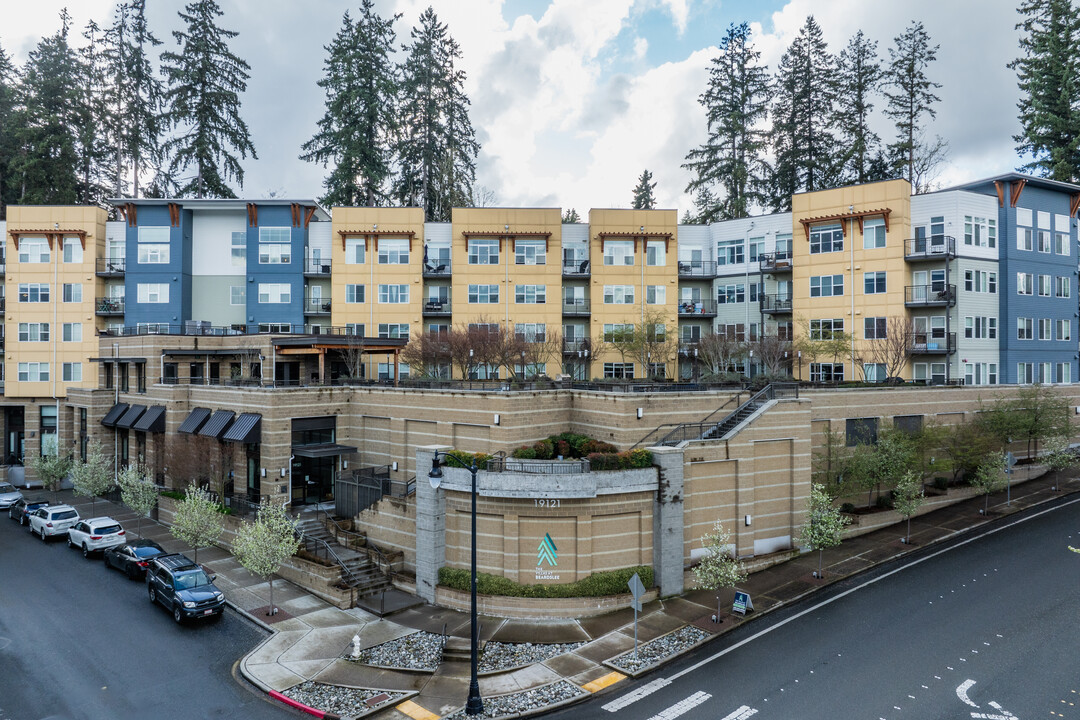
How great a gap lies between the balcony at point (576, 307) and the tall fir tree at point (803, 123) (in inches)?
969

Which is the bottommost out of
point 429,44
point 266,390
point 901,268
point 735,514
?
point 735,514

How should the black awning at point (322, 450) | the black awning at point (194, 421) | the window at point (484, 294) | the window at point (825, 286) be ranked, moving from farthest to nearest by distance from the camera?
the window at point (484, 294)
the window at point (825, 286)
the black awning at point (194, 421)
the black awning at point (322, 450)

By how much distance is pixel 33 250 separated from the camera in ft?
171

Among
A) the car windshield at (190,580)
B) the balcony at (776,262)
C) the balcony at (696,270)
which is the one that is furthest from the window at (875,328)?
the car windshield at (190,580)

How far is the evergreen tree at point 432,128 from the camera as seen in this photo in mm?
61938

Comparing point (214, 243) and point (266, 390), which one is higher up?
point (214, 243)

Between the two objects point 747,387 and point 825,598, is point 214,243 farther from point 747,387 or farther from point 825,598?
point 825,598

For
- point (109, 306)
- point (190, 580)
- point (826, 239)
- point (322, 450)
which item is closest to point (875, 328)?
point (826, 239)

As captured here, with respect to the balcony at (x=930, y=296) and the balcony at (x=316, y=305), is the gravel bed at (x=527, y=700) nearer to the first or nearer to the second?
the balcony at (x=930, y=296)

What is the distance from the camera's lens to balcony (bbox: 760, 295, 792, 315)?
48812 mm

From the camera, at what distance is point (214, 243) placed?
51875 mm

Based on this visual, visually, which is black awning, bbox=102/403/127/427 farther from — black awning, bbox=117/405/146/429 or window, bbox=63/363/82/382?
window, bbox=63/363/82/382

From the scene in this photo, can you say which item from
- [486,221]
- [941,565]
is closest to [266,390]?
[486,221]

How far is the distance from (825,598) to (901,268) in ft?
92.8
